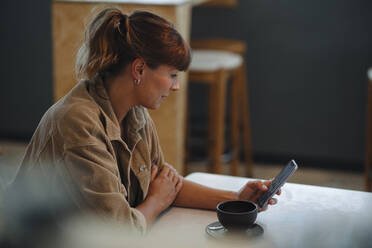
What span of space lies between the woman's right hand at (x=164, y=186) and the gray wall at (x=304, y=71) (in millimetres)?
2368

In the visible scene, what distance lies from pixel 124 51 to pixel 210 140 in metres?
1.82

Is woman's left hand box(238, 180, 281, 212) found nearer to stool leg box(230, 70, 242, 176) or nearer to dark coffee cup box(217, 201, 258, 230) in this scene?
dark coffee cup box(217, 201, 258, 230)

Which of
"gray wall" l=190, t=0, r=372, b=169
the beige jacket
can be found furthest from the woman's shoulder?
"gray wall" l=190, t=0, r=372, b=169

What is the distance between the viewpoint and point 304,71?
3713 millimetres

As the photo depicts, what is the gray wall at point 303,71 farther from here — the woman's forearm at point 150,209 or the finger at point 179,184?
the woman's forearm at point 150,209

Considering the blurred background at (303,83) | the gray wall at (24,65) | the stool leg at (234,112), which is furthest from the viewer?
the gray wall at (24,65)

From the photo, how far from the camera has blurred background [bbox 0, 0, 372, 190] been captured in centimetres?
360

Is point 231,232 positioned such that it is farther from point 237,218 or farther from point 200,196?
point 200,196

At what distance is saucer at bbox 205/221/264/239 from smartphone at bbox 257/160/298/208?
91 millimetres

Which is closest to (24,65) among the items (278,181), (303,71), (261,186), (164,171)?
(303,71)

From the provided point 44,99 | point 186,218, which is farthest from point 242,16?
point 186,218

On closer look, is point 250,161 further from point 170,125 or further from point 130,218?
point 130,218

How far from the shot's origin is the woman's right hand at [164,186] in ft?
4.60

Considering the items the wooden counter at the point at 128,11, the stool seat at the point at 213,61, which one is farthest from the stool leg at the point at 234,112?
the wooden counter at the point at 128,11
